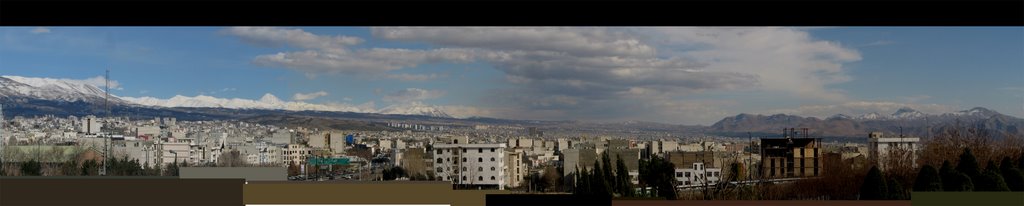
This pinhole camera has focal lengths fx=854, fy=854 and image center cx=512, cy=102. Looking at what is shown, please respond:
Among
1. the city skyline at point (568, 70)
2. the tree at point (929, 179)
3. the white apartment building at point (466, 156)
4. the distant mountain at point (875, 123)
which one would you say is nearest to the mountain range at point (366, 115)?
the distant mountain at point (875, 123)

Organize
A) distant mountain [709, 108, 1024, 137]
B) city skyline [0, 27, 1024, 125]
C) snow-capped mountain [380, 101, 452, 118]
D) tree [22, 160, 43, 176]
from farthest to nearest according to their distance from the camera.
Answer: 1. city skyline [0, 27, 1024, 125]
2. snow-capped mountain [380, 101, 452, 118]
3. distant mountain [709, 108, 1024, 137]
4. tree [22, 160, 43, 176]

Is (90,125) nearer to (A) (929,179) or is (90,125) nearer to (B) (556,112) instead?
(B) (556,112)

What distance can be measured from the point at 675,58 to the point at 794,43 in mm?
2254

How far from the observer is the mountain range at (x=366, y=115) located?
11.2 m

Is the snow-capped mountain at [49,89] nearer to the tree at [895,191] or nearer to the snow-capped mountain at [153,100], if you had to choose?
the snow-capped mountain at [153,100]

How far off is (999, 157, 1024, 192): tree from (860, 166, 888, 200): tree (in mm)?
1347

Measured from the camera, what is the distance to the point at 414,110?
1362cm

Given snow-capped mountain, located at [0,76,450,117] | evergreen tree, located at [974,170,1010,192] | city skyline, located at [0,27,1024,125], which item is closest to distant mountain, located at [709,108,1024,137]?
city skyline, located at [0,27,1024,125]

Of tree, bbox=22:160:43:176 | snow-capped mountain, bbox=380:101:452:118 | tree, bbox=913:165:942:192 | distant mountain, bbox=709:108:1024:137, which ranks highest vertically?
snow-capped mountain, bbox=380:101:452:118

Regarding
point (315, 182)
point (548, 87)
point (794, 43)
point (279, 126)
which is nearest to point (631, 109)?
point (548, 87)

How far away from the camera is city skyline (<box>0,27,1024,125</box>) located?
13773 millimetres

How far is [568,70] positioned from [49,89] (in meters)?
8.33

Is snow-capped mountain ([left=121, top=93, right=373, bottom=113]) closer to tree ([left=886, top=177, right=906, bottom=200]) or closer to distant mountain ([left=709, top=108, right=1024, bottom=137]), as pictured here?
distant mountain ([left=709, top=108, right=1024, bottom=137])
